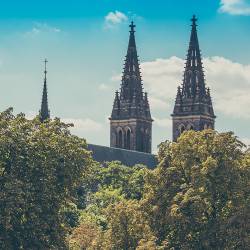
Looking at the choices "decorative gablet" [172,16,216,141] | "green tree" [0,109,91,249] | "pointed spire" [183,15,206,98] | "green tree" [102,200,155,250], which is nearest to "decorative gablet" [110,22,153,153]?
"decorative gablet" [172,16,216,141]

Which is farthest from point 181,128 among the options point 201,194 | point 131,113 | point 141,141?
point 201,194

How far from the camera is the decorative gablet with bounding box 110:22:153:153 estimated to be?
143 metres

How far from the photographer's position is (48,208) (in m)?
49.2

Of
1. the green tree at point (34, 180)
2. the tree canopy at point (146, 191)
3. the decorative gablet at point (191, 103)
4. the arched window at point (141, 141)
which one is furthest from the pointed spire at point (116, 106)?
the green tree at point (34, 180)

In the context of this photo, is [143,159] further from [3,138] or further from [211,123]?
[3,138]

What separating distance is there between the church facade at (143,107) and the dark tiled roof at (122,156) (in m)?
4.37

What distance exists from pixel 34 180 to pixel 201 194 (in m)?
9.28

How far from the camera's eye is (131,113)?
144 metres

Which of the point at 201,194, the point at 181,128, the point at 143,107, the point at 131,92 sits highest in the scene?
the point at 131,92

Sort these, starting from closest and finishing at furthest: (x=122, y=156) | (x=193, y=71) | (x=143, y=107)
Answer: (x=122, y=156) → (x=193, y=71) → (x=143, y=107)

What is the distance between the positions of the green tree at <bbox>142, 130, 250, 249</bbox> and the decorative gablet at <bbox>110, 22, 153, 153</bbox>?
88.8 metres

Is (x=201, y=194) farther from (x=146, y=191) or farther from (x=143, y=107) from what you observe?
(x=143, y=107)

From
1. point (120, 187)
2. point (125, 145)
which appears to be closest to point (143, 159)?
point (125, 145)

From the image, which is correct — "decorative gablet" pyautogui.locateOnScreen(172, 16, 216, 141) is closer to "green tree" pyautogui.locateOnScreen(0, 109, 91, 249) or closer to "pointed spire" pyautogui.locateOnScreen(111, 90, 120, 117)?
"pointed spire" pyautogui.locateOnScreen(111, 90, 120, 117)
